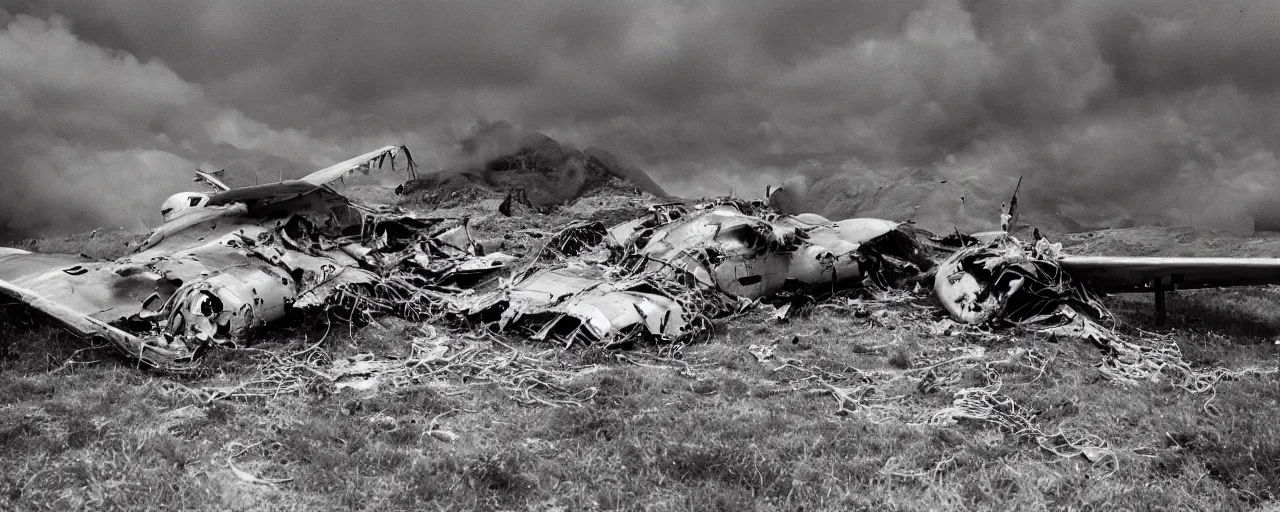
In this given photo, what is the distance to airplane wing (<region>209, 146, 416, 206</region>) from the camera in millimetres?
14398

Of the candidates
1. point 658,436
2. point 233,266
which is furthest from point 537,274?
point 658,436

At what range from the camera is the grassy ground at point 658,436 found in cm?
500

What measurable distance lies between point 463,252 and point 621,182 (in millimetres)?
34194

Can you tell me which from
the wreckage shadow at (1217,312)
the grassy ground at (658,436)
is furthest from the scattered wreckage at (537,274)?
the grassy ground at (658,436)

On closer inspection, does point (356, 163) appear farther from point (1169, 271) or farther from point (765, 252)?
point (1169, 271)

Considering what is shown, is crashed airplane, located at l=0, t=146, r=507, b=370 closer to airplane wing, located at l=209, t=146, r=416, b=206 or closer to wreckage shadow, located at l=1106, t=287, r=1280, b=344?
airplane wing, located at l=209, t=146, r=416, b=206

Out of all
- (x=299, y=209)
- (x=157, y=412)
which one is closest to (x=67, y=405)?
(x=157, y=412)

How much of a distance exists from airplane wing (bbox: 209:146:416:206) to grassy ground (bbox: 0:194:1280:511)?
557 cm

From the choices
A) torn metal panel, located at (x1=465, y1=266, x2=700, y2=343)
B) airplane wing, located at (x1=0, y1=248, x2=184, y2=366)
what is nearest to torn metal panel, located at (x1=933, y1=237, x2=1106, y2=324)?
torn metal panel, located at (x1=465, y1=266, x2=700, y2=343)

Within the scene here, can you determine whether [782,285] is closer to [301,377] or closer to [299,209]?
[301,377]

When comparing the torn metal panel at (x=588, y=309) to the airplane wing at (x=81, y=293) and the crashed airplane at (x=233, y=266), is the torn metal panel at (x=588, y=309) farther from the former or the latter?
the airplane wing at (x=81, y=293)

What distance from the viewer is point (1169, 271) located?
10562mm

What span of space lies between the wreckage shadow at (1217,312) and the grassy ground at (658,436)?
60 cm

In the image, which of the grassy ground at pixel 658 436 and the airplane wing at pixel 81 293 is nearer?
the grassy ground at pixel 658 436
